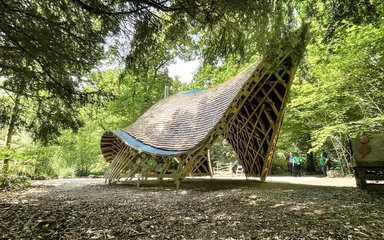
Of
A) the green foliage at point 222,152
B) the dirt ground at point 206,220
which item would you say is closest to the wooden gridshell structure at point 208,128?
the dirt ground at point 206,220

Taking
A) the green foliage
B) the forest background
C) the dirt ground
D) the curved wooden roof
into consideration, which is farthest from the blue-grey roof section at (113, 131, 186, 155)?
the green foliage

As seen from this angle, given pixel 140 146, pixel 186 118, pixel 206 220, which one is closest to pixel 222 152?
pixel 186 118

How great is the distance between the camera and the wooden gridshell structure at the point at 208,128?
25.8 feet

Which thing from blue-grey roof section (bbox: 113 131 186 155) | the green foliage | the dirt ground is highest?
the green foliage

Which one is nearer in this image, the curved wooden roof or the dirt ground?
the dirt ground

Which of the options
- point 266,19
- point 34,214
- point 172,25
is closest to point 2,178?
point 34,214

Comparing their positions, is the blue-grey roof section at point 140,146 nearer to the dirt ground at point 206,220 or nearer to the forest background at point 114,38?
the forest background at point 114,38

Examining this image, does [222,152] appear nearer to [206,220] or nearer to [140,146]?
[140,146]

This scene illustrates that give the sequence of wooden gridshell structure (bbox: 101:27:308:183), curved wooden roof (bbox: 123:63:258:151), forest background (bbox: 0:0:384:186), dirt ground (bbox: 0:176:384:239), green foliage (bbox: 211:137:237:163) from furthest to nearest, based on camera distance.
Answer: green foliage (bbox: 211:137:237:163)
curved wooden roof (bbox: 123:63:258:151)
wooden gridshell structure (bbox: 101:27:308:183)
forest background (bbox: 0:0:384:186)
dirt ground (bbox: 0:176:384:239)

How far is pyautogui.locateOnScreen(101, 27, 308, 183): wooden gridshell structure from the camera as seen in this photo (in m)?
7.85

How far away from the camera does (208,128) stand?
7.99m

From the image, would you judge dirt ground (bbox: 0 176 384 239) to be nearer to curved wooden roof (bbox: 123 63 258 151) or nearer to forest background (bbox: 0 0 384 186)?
forest background (bbox: 0 0 384 186)

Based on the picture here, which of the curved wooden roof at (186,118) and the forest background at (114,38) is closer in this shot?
the forest background at (114,38)

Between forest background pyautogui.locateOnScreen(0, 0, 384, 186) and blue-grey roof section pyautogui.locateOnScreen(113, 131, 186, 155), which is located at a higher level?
forest background pyautogui.locateOnScreen(0, 0, 384, 186)
